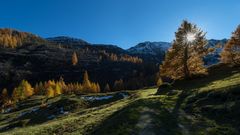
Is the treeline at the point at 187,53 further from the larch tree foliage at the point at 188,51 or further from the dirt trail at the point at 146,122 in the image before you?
the dirt trail at the point at 146,122

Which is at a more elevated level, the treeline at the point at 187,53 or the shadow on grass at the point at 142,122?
the treeline at the point at 187,53

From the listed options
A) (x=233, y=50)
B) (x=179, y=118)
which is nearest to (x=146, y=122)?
(x=179, y=118)

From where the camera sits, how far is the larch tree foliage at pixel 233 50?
224ft

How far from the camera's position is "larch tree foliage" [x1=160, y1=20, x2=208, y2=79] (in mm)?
54844

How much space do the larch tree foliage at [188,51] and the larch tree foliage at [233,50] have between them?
624 inches

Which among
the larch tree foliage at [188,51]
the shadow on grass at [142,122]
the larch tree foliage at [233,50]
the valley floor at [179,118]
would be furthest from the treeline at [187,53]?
the shadow on grass at [142,122]

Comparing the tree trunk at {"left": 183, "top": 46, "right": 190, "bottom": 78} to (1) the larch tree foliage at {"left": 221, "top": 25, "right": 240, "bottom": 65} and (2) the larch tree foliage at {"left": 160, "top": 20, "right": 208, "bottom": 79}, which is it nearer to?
(2) the larch tree foliage at {"left": 160, "top": 20, "right": 208, "bottom": 79}

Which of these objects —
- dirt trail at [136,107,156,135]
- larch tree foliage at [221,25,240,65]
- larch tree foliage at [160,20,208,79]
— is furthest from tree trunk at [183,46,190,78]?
dirt trail at [136,107,156,135]

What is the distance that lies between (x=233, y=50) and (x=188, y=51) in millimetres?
21869

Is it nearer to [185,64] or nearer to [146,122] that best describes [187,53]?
[185,64]

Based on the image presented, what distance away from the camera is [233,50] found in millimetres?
69625

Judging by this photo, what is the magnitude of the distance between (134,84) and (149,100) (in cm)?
16092

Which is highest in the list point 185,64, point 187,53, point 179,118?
point 187,53

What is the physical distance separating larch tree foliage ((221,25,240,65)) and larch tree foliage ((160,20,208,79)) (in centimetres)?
1586
